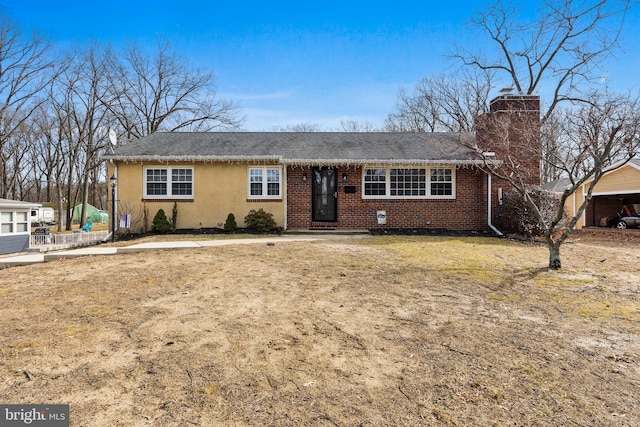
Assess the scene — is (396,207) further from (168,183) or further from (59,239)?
(59,239)

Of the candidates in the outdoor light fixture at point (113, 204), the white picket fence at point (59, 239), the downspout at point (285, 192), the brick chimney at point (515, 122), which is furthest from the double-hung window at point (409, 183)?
the white picket fence at point (59, 239)

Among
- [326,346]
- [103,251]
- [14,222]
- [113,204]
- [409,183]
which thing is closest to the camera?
[326,346]

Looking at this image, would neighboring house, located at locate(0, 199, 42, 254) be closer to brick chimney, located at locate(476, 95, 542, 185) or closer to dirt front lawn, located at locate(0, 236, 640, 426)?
dirt front lawn, located at locate(0, 236, 640, 426)

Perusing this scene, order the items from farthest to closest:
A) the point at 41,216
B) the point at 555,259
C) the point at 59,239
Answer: the point at 41,216 → the point at 59,239 → the point at 555,259

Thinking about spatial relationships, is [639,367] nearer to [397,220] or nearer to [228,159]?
[397,220]

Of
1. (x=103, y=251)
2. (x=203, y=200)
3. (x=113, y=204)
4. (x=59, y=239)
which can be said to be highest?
(x=203, y=200)

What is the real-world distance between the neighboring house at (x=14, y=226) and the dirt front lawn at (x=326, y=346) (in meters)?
9.34

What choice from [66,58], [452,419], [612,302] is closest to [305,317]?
[452,419]

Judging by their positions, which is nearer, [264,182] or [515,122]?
[264,182]

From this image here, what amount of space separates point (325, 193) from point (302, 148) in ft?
6.50

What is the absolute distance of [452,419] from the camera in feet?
6.72

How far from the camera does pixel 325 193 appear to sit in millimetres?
12367

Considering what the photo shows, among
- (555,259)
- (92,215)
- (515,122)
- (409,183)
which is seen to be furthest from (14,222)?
(92,215)

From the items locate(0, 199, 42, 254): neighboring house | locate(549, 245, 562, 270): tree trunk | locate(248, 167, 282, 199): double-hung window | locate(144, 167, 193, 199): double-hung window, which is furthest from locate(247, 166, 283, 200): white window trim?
locate(0, 199, 42, 254): neighboring house
